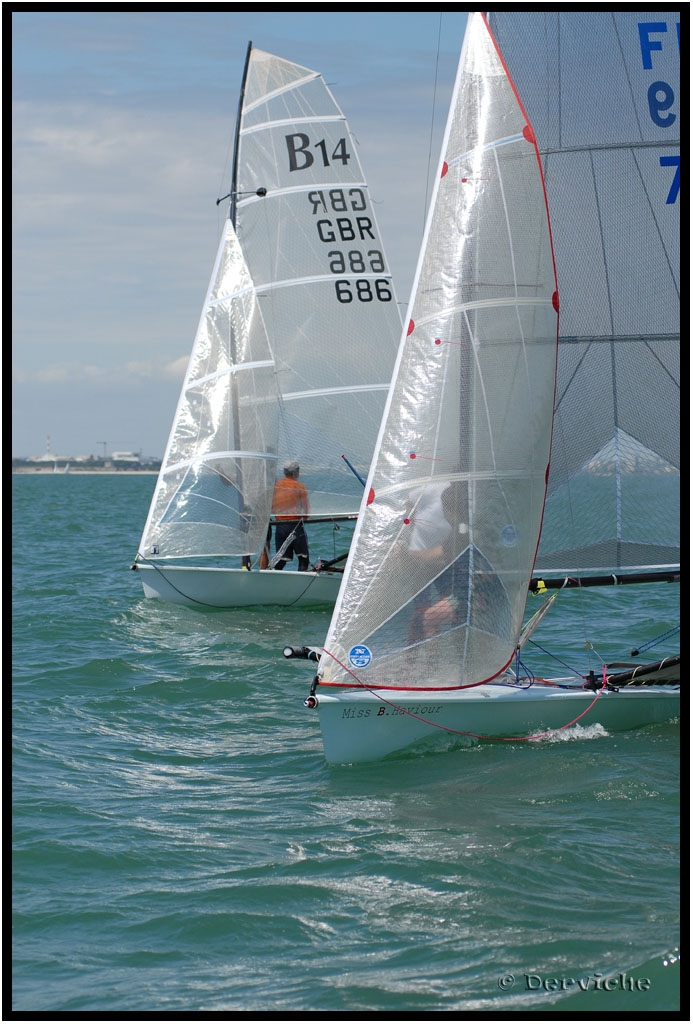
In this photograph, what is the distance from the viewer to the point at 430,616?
7.41 meters

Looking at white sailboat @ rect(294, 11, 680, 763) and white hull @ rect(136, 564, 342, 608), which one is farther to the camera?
white hull @ rect(136, 564, 342, 608)

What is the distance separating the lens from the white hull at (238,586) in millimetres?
13461

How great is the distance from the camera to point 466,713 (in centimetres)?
761

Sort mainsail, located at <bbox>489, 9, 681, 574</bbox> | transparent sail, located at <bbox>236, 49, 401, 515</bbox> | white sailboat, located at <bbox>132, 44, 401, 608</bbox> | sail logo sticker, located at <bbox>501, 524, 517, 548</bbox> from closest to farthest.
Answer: sail logo sticker, located at <bbox>501, 524, 517, 548</bbox>, mainsail, located at <bbox>489, 9, 681, 574</bbox>, white sailboat, located at <bbox>132, 44, 401, 608</bbox>, transparent sail, located at <bbox>236, 49, 401, 515</bbox>

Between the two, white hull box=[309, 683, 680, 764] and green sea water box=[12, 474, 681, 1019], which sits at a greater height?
white hull box=[309, 683, 680, 764]

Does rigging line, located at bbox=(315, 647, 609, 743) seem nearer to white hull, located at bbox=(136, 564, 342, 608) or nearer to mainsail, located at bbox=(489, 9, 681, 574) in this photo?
mainsail, located at bbox=(489, 9, 681, 574)

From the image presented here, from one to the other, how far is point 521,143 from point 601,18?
3.81ft

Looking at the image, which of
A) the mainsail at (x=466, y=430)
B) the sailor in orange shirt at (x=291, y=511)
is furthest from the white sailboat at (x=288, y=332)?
the mainsail at (x=466, y=430)

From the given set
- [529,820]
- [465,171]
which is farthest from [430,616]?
[465,171]

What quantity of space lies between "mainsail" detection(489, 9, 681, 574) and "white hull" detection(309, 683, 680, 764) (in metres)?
0.98

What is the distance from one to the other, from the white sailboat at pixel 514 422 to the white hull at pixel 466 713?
1cm

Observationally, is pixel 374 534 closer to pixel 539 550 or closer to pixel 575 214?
pixel 539 550

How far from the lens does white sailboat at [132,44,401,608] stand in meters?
13.8

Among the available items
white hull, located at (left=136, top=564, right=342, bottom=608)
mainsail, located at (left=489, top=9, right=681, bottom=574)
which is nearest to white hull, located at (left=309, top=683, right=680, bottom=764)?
mainsail, located at (left=489, top=9, right=681, bottom=574)
